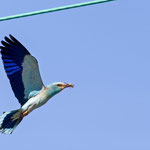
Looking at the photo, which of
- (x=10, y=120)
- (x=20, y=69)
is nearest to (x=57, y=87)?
(x=20, y=69)

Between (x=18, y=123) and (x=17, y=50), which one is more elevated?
(x=17, y=50)

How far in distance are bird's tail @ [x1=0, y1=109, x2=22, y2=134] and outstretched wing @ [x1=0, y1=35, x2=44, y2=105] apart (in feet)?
1.25

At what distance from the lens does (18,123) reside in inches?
590

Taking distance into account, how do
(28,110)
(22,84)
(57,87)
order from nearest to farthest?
1. (28,110)
2. (57,87)
3. (22,84)

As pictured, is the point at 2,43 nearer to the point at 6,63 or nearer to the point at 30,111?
the point at 6,63

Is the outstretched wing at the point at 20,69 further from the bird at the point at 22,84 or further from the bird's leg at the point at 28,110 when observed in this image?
the bird's leg at the point at 28,110

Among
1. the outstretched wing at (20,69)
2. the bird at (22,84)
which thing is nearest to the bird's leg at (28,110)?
the bird at (22,84)

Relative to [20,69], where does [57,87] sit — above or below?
below

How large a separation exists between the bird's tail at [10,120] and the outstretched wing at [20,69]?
381 millimetres

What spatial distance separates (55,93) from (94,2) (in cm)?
299

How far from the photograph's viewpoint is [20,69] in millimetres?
15531

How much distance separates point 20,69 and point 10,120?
1.18 meters

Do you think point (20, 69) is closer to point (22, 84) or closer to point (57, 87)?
point (22, 84)

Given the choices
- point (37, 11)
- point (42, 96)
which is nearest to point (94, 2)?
point (37, 11)
